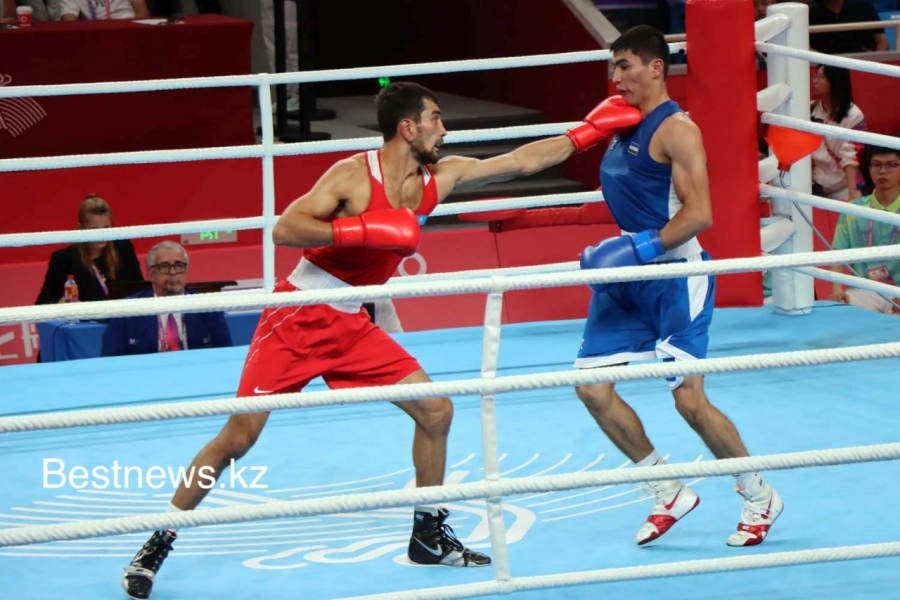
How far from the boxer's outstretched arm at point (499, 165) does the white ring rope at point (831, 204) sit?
4.38 ft

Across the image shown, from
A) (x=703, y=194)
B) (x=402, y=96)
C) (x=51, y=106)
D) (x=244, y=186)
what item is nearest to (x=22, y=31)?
(x=51, y=106)

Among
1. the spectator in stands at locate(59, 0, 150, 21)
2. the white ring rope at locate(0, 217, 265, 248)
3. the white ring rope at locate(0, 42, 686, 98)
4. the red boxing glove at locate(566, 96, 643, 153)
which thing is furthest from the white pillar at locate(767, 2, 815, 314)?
the spectator in stands at locate(59, 0, 150, 21)

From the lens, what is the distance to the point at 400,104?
3.25 meters

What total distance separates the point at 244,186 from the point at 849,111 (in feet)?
11.2

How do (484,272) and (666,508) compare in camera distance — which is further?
(484,272)

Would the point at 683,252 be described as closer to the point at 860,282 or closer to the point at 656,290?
the point at 656,290

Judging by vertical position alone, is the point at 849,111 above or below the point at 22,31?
below

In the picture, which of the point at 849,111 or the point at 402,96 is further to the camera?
the point at 849,111

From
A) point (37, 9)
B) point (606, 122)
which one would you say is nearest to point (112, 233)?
point (606, 122)

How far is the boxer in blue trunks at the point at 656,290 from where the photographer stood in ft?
10.8

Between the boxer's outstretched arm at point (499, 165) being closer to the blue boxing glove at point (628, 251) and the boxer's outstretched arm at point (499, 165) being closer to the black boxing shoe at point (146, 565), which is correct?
the blue boxing glove at point (628, 251)

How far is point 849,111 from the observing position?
711 centimetres

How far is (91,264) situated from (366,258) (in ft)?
9.26

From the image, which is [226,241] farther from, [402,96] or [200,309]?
[200,309]
